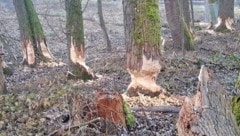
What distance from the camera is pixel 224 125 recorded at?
3775 millimetres

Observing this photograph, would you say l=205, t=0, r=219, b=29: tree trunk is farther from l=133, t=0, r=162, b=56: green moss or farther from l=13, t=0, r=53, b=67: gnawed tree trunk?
l=133, t=0, r=162, b=56: green moss

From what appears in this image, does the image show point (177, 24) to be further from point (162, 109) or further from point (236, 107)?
point (236, 107)

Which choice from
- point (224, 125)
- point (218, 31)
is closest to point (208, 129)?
point (224, 125)

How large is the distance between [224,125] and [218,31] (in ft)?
59.3

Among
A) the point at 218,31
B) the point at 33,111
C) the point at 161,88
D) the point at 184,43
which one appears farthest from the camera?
the point at 218,31

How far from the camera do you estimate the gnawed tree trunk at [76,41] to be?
11.0 metres

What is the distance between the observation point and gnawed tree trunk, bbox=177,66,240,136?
3.64m

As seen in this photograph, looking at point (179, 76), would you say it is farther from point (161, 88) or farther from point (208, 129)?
point (208, 129)

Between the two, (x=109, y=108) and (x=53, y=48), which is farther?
(x=53, y=48)

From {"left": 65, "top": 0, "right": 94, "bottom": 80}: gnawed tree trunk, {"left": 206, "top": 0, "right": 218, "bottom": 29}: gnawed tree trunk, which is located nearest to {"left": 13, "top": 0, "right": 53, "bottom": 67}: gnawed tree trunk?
{"left": 65, "top": 0, "right": 94, "bottom": 80}: gnawed tree trunk

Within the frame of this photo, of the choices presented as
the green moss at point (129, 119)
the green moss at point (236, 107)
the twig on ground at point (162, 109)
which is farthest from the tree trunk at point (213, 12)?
the green moss at point (236, 107)

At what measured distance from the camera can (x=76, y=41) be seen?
11367 millimetres

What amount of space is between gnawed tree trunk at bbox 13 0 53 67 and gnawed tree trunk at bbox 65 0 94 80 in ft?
14.1

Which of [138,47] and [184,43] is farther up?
[138,47]
